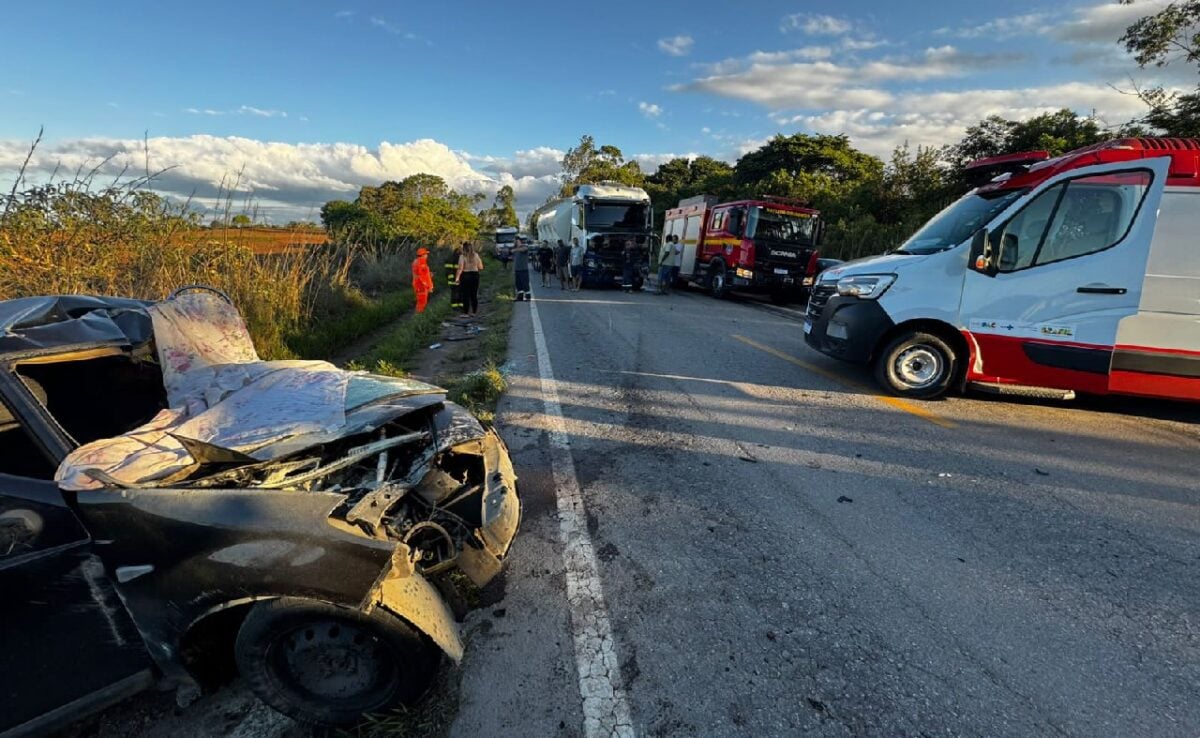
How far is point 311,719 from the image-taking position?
6.54 feet

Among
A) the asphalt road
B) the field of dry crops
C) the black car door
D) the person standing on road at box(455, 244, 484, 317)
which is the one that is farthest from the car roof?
the person standing on road at box(455, 244, 484, 317)

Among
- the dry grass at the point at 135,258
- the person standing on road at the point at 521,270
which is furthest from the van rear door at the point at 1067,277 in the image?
the person standing on road at the point at 521,270

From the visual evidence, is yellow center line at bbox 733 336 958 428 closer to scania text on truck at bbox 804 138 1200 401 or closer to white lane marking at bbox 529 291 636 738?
scania text on truck at bbox 804 138 1200 401

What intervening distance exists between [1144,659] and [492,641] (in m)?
2.80

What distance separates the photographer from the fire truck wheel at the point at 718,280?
51.3 ft

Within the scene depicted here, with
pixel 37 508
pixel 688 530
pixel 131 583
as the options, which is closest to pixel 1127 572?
pixel 688 530

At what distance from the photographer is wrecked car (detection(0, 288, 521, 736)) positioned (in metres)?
1.75

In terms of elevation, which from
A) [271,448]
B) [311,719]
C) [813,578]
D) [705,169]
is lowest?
[311,719]

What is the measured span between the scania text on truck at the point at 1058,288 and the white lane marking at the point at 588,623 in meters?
3.91

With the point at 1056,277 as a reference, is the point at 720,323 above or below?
below

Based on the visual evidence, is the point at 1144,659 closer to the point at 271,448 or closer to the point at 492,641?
the point at 492,641

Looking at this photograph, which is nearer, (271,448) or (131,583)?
(131,583)

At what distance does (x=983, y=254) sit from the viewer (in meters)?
5.14

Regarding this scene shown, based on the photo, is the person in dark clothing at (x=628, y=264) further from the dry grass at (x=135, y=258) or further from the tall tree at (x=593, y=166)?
the tall tree at (x=593, y=166)
